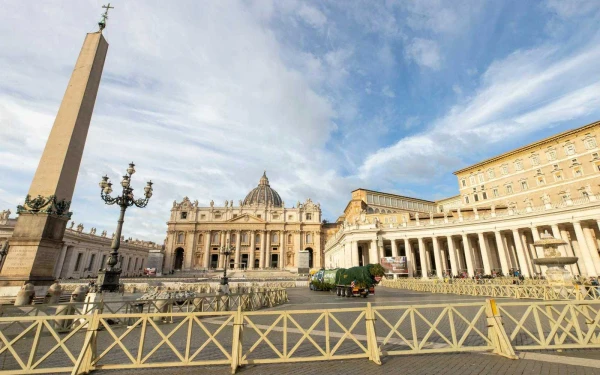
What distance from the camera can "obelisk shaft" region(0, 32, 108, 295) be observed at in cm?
1153

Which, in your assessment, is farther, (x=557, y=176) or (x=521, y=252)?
(x=557, y=176)

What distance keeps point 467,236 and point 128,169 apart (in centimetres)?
4042

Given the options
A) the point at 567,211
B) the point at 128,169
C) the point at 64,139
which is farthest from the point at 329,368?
the point at 567,211

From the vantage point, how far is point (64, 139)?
13.2m

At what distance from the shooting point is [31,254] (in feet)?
37.8

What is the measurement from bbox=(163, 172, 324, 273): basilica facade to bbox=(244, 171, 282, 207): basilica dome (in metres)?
14.1

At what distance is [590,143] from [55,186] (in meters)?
53.4

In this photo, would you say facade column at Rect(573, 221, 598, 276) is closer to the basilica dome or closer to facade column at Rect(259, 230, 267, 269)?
facade column at Rect(259, 230, 267, 269)

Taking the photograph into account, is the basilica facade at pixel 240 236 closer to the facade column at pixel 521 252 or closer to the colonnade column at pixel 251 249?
the colonnade column at pixel 251 249

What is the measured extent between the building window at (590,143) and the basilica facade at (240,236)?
5925 cm

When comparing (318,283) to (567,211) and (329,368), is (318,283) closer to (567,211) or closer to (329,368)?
(329,368)

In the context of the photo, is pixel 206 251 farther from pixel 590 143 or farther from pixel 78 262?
pixel 590 143

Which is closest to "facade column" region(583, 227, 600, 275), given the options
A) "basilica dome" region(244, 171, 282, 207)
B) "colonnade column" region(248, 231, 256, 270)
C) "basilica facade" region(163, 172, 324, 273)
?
"basilica facade" region(163, 172, 324, 273)

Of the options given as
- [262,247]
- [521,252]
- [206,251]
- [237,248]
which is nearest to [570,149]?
[521,252]
